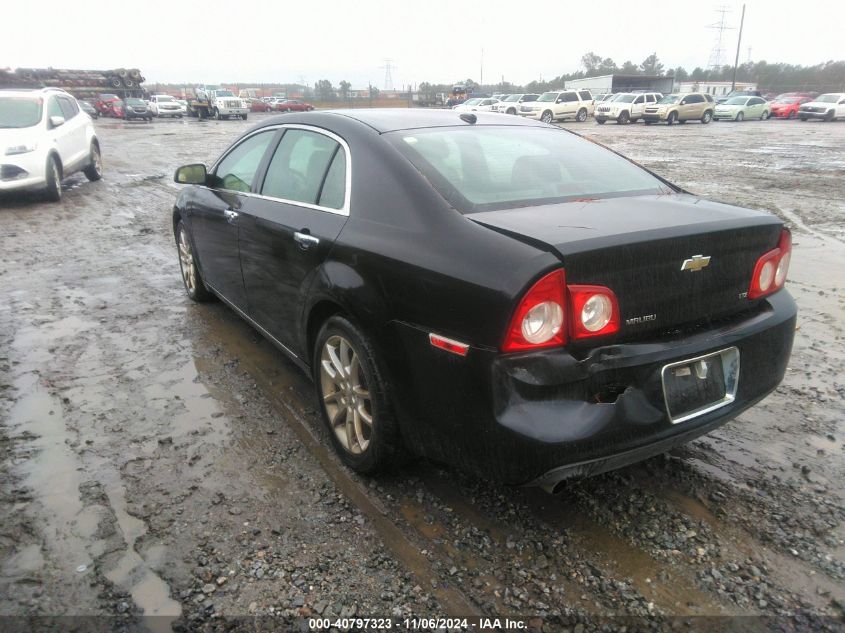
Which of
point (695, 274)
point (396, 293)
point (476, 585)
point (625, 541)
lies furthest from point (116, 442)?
point (695, 274)

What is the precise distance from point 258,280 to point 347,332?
119 cm

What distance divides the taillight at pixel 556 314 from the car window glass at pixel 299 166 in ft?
5.10

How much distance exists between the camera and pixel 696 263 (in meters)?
2.36

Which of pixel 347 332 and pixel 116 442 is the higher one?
pixel 347 332

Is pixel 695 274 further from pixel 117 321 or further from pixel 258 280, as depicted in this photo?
pixel 117 321

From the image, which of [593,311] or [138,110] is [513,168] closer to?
[593,311]

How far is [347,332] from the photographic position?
2814 mm

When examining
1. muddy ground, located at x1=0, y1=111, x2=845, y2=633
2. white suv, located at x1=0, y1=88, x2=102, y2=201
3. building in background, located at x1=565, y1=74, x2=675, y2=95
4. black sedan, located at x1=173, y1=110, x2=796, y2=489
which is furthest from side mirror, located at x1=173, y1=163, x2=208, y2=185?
building in background, located at x1=565, y1=74, x2=675, y2=95

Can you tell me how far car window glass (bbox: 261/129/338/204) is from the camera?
10.8ft

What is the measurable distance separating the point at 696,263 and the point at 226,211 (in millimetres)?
2956

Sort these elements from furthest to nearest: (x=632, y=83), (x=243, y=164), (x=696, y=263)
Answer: (x=632, y=83), (x=243, y=164), (x=696, y=263)

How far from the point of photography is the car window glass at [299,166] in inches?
130

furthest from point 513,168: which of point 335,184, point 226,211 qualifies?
point 226,211

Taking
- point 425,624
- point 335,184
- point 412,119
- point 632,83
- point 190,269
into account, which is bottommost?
point 425,624
